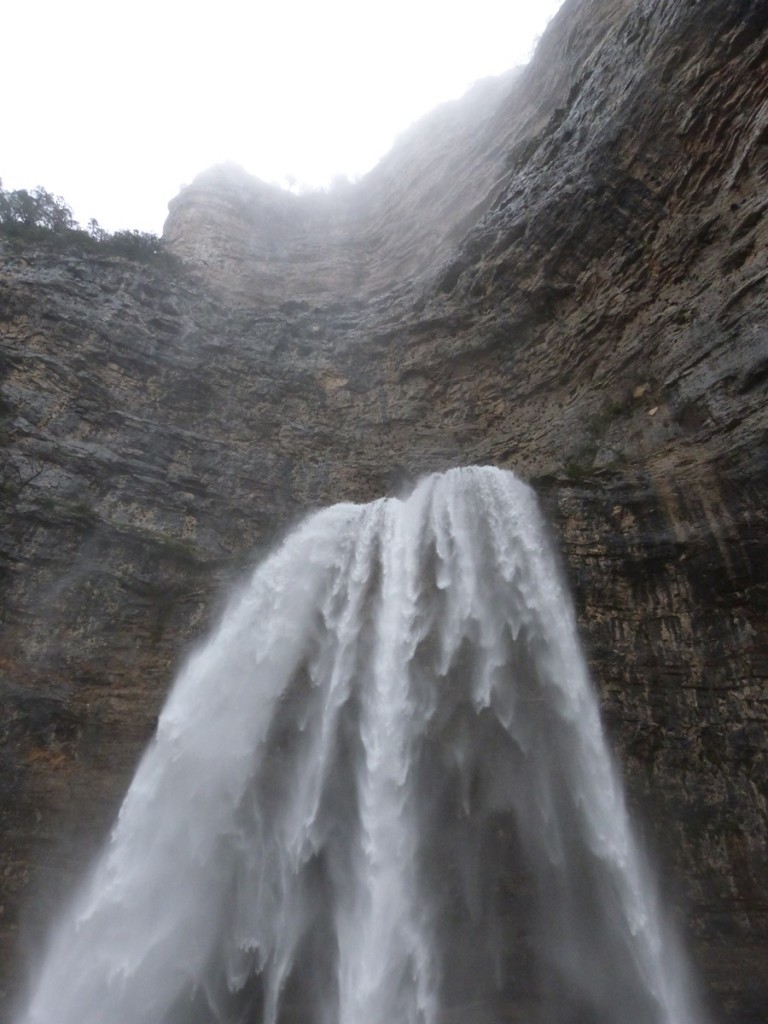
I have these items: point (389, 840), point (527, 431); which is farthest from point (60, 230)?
point (389, 840)

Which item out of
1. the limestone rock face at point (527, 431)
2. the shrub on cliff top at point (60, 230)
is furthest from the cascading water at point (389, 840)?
the shrub on cliff top at point (60, 230)

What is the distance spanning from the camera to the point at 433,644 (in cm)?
969

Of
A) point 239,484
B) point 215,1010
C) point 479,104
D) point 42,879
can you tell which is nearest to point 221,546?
point 239,484

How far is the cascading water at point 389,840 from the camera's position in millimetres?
7469

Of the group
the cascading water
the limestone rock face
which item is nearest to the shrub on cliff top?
the limestone rock face

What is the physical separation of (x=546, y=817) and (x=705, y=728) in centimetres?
234

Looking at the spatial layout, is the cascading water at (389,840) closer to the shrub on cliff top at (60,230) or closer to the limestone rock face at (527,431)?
the limestone rock face at (527,431)

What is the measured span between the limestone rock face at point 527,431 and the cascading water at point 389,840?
627 mm

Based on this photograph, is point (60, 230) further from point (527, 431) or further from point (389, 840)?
point (389, 840)

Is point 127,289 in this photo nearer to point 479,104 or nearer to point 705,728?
point 705,728

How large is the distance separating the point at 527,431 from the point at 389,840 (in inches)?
334

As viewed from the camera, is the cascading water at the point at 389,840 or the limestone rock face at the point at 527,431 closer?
the cascading water at the point at 389,840

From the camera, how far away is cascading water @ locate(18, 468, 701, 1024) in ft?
24.5

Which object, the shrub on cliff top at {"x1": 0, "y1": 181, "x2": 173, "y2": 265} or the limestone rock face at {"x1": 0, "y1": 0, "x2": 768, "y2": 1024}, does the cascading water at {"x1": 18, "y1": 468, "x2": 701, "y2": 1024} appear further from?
the shrub on cliff top at {"x1": 0, "y1": 181, "x2": 173, "y2": 265}
